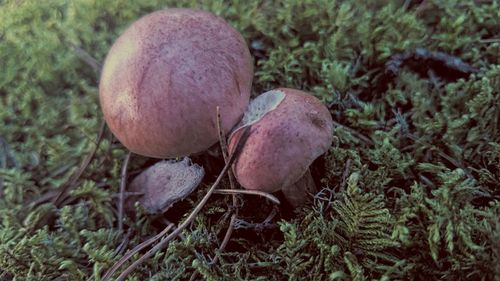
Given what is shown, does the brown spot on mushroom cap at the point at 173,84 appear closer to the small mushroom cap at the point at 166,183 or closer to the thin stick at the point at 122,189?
the small mushroom cap at the point at 166,183

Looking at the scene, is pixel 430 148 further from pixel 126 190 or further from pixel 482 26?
pixel 126 190

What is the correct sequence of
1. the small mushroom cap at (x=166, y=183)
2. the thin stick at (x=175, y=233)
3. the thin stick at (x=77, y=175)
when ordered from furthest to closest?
the thin stick at (x=77, y=175)
the small mushroom cap at (x=166, y=183)
the thin stick at (x=175, y=233)

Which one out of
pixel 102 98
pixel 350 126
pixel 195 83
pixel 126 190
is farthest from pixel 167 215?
pixel 350 126

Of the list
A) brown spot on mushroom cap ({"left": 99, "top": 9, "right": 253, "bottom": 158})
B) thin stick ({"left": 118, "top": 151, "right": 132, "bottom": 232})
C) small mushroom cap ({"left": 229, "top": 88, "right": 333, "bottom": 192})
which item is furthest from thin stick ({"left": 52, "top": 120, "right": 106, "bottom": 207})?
small mushroom cap ({"left": 229, "top": 88, "right": 333, "bottom": 192})

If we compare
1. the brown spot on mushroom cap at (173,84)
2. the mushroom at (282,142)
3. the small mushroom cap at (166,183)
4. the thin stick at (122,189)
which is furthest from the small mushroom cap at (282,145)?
the thin stick at (122,189)

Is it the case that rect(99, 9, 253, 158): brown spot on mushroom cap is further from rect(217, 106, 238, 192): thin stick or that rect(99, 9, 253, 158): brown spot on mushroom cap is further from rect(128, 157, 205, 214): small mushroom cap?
rect(128, 157, 205, 214): small mushroom cap

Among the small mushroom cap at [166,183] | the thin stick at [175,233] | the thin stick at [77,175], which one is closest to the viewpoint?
the thin stick at [175,233]

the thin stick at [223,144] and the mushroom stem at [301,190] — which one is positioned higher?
the thin stick at [223,144]
